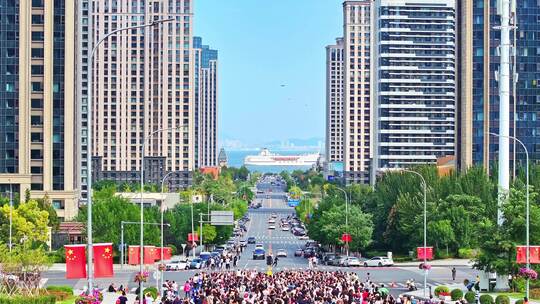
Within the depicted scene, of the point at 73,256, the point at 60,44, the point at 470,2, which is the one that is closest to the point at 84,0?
the point at 60,44

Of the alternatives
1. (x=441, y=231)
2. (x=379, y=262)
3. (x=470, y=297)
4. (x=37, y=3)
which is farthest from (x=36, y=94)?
(x=470, y=297)

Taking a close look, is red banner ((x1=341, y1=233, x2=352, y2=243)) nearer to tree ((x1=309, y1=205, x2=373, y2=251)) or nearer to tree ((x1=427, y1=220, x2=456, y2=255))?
tree ((x1=309, y1=205, x2=373, y2=251))

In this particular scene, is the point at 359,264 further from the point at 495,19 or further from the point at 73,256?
the point at 73,256

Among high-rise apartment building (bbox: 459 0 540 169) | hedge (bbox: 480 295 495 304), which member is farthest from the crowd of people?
high-rise apartment building (bbox: 459 0 540 169)

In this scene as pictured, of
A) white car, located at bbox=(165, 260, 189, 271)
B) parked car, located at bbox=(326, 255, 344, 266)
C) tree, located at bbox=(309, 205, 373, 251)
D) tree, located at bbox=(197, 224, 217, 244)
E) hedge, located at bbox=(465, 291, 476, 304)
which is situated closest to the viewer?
hedge, located at bbox=(465, 291, 476, 304)

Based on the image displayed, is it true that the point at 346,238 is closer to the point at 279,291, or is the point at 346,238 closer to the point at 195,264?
the point at 195,264
